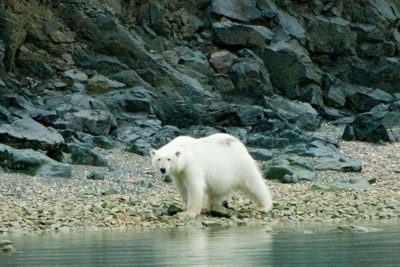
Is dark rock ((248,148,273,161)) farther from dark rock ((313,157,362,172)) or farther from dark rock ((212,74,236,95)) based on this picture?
dark rock ((212,74,236,95))

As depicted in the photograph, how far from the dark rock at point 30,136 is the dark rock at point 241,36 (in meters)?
15.5

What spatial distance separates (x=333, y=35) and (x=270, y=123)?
1255 cm

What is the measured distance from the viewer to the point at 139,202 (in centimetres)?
1966

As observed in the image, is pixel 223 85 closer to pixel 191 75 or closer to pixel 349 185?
pixel 191 75

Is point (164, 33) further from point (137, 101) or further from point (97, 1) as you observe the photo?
point (137, 101)

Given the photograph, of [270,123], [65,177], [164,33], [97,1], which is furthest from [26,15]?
[65,177]

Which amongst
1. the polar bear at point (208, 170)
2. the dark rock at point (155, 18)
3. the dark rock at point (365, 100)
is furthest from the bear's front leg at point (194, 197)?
the dark rock at point (365, 100)

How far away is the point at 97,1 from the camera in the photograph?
3953 centimetres

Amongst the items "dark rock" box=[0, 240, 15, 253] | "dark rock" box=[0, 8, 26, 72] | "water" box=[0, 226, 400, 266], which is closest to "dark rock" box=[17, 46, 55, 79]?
"dark rock" box=[0, 8, 26, 72]

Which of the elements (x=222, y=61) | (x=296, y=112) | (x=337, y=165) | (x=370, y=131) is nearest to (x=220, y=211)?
(x=337, y=165)

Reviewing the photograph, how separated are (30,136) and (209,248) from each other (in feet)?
43.9

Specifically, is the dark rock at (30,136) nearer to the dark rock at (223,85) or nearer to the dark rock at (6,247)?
the dark rock at (6,247)

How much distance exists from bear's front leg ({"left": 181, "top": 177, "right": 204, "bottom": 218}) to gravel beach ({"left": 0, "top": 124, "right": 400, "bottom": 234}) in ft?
0.43

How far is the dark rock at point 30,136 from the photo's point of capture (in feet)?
86.1
